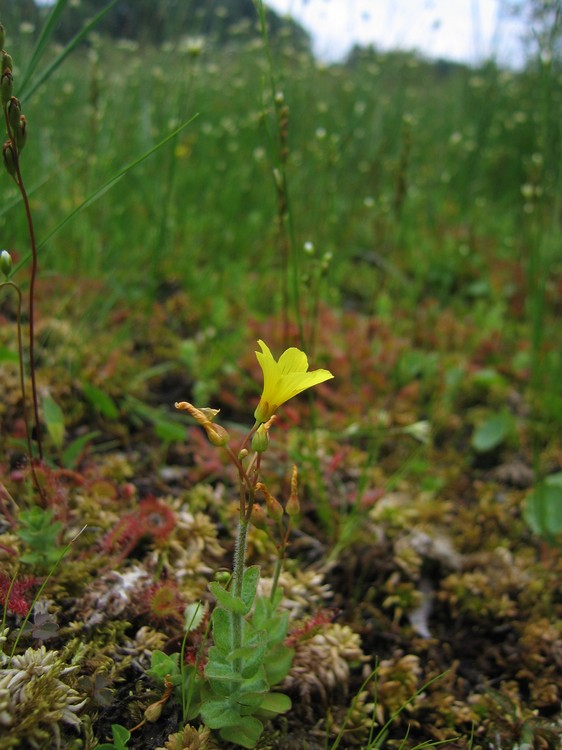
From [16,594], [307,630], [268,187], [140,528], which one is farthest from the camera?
[268,187]

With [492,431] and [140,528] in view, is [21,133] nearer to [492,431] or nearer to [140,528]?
[140,528]

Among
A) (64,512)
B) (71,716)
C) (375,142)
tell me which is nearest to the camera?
(71,716)

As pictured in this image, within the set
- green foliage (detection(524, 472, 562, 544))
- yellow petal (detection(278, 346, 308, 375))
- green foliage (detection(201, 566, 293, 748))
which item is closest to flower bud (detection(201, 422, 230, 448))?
yellow petal (detection(278, 346, 308, 375))

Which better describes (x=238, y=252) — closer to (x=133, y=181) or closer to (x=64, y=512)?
(x=133, y=181)

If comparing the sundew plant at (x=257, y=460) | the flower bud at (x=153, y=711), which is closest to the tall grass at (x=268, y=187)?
the sundew plant at (x=257, y=460)

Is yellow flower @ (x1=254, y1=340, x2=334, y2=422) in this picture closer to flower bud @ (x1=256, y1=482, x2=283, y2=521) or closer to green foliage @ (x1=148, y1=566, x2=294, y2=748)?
flower bud @ (x1=256, y1=482, x2=283, y2=521)

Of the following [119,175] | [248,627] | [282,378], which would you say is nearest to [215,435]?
[282,378]

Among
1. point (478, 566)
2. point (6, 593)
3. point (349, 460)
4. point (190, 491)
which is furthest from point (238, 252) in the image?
point (6, 593)

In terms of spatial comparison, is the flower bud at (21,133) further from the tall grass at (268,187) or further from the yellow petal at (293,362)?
the tall grass at (268,187)
